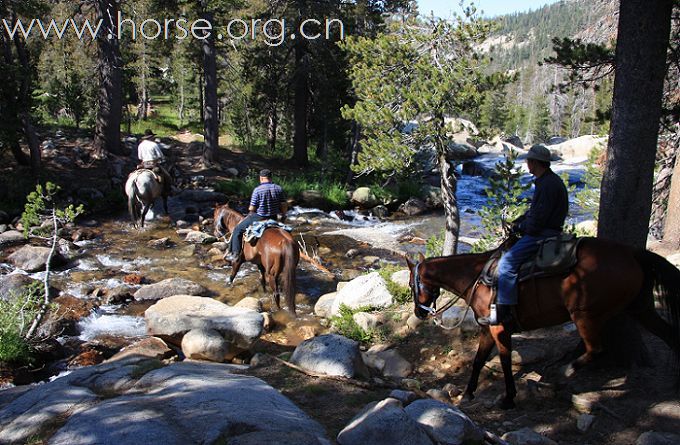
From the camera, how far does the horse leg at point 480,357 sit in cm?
605

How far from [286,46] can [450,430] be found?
24897 mm

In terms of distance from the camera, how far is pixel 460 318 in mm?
7695

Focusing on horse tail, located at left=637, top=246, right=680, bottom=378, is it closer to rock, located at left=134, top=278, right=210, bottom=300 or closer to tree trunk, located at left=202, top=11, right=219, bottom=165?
rock, located at left=134, top=278, right=210, bottom=300

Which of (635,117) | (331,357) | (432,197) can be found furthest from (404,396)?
(432,197)

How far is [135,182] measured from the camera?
605 inches

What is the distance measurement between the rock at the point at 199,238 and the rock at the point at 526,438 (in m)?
12.1

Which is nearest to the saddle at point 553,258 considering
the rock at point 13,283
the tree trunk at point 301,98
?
the rock at point 13,283

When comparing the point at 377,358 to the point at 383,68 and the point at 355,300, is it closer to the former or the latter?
the point at 355,300

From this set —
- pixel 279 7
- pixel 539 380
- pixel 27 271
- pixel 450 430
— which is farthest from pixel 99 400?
pixel 279 7

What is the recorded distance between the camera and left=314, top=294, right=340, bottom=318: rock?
414 inches

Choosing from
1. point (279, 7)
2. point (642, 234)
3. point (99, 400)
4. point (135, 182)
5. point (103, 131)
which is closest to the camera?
point (99, 400)

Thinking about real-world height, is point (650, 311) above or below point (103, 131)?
below

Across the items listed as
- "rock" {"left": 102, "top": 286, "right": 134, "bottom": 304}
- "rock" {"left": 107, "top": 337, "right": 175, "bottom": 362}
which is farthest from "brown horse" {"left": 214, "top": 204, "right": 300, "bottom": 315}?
"rock" {"left": 107, "top": 337, "right": 175, "bottom": 362}

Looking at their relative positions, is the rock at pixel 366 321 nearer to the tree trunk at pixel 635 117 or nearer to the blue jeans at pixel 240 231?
the blue jeans at pixel 240 231
